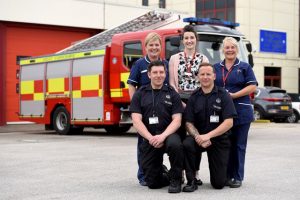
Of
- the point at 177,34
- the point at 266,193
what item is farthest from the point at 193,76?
the point at 177,34

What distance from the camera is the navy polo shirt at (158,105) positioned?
7.48 m

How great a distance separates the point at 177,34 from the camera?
14.9m

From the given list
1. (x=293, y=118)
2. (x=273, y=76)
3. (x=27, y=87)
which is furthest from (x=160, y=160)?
(x=273, y=76)

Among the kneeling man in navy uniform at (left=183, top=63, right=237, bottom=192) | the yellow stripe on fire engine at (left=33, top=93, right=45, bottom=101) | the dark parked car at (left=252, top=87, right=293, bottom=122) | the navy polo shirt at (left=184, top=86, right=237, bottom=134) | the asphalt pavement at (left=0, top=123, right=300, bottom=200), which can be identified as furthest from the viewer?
the dark parked car at (left=252, top=87, right=293, bottom=122)

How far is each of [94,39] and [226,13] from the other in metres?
24.3

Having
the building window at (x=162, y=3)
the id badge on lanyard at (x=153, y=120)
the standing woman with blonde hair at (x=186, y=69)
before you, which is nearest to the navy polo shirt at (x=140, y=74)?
the standing woman with blonde hair at (x=186, y=69)

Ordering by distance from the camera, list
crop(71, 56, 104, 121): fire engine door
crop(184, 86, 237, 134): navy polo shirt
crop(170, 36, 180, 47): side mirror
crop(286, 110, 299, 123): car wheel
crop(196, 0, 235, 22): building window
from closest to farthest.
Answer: crop(184, 86, 237, 134): navy polo shirt
crop(170, 36, 180, 47): side mirror
crop(71, 56, 104, 121): fire engine door
crop(286, 110, 299, 123): car wheel
crop(196, 0, 235, 22): building window

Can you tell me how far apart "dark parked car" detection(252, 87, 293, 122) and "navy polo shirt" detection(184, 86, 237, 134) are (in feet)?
58.5

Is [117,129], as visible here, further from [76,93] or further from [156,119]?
[156,119]

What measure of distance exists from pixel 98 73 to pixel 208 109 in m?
9.49

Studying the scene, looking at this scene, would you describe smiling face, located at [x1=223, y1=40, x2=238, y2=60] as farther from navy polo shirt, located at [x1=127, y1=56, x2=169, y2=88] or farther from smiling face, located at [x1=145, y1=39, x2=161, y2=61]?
navy polo shirt, located at [x1=127, y1=56, x2=169, y2=88]

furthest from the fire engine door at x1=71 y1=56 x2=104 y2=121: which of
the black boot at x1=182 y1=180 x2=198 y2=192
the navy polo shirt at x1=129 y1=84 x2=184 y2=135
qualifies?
the black boot at x1=182 y1=180 x2=198 y2=192

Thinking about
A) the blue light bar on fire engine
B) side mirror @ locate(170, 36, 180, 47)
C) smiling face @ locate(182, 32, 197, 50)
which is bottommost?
smiling face @ locate(182, 32, 197, 50)

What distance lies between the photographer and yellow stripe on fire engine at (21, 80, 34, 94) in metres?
19.4
